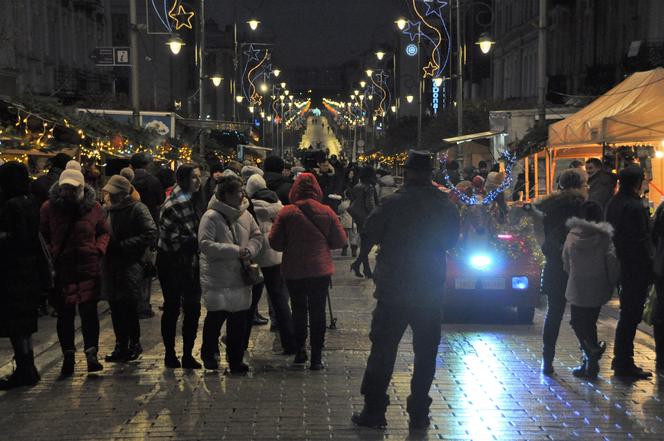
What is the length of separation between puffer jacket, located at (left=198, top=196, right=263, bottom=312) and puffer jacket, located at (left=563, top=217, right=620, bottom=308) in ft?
8.99

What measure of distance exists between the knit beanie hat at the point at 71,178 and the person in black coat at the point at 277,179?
2862 millimetres

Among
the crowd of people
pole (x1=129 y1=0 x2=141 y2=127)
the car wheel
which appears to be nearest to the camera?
the crowd of people

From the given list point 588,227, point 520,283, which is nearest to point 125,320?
point 588,227

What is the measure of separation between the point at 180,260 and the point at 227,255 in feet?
2.24

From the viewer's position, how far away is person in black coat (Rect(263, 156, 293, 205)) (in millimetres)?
11289

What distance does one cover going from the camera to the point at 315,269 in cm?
907

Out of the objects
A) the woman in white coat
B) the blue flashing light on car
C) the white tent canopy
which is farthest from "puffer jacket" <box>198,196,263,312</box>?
the white tent canopy

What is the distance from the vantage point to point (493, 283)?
1194 centimetres

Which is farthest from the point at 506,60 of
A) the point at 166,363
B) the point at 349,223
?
the point at 166,363

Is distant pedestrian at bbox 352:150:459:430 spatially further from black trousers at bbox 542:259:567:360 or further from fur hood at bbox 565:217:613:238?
black trousers at bbox 542:259:567:360

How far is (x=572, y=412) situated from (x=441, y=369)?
1776 mm

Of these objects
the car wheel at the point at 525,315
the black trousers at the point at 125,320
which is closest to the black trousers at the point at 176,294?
the black trousers at the point at 125,320

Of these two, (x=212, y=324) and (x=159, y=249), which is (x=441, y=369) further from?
(x=159, y=249)

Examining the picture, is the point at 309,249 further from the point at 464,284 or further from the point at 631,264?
the point at 464,284
